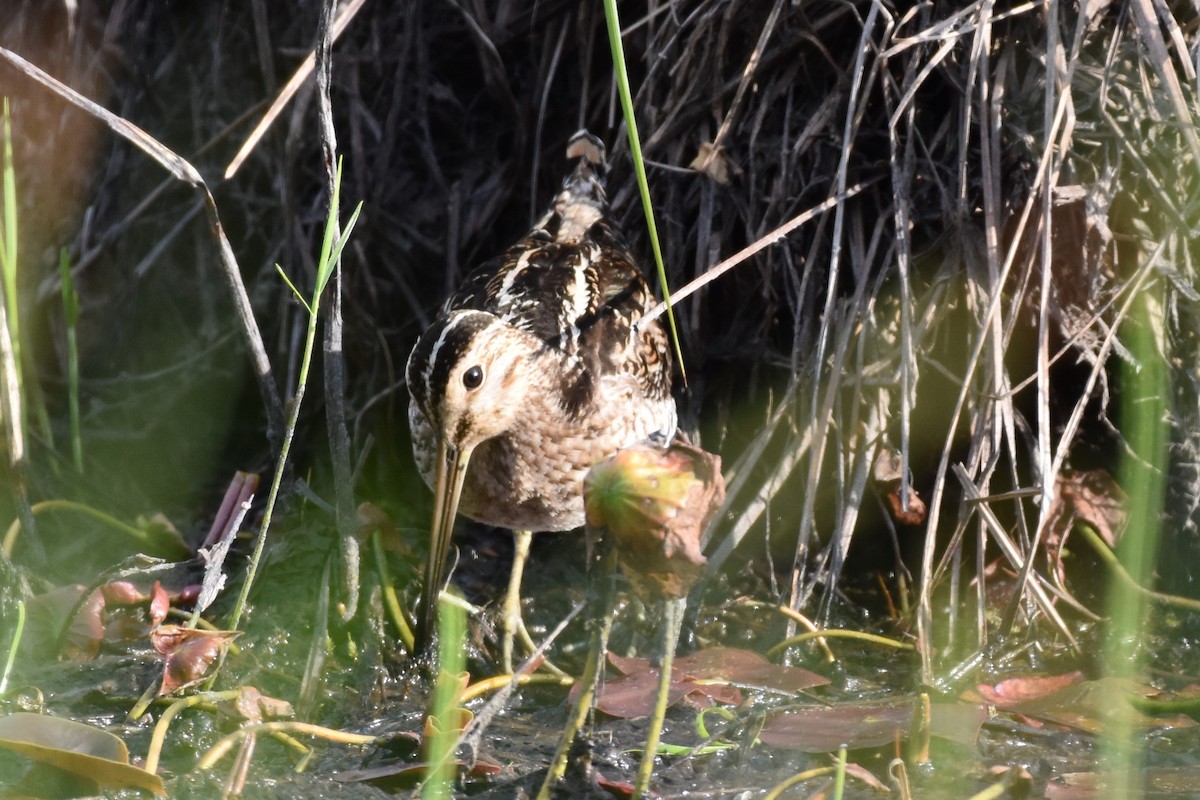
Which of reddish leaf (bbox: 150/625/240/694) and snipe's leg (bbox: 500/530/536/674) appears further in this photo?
snipe's leg (bbox: 500/530/536/674)

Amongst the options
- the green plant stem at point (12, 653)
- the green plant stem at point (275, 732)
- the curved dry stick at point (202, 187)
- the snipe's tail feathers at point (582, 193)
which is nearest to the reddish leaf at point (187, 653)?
the green plant stem at point (275, 732)

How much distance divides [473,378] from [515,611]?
0.72 m

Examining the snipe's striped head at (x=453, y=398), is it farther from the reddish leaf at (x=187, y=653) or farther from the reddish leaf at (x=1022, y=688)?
the reddish leaf at (x=1022, y=688)

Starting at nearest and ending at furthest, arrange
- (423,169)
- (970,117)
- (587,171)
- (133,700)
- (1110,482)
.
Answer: (133,700)
(970,117)
(1110,482)
(587,171)
(423,169)

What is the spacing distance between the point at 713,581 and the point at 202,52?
2419mm

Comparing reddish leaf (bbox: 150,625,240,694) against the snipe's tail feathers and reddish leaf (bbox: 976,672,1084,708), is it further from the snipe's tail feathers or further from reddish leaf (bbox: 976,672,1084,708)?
reddish leaf (bbox: 976,672,1084,708)

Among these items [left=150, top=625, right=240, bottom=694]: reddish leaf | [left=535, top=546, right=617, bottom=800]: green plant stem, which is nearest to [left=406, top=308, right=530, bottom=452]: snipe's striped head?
[left=150, top=625, right=240, bottom=694]: reddish leaf

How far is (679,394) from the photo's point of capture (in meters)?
3.88

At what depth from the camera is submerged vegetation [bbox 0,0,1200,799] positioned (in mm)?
2709

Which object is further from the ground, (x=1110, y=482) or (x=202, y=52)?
(x=202, y=52)

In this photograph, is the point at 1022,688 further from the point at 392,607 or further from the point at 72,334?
the point at 72,334

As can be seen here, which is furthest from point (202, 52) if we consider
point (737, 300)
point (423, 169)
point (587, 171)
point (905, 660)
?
point (905, 660)

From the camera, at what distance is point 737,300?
12.3ft

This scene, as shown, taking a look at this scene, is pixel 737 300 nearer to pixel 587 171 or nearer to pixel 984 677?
pixel 587 171
